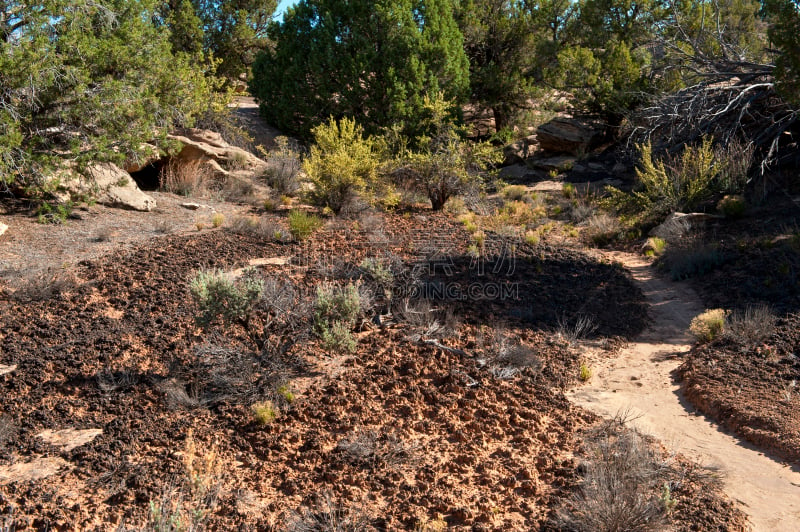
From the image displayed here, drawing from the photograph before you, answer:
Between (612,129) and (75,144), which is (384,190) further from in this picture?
(612,129)

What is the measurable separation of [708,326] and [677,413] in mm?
1550

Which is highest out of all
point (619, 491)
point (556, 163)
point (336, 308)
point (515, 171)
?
point (556, 163)

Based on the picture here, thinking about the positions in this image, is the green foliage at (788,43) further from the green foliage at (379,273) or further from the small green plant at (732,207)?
the green foliage at (379,273)

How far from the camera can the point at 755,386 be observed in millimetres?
5160

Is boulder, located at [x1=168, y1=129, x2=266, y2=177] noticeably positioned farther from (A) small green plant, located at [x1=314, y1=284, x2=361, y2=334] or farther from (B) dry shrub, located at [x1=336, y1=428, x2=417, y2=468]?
(B) dry shrub, located at [x1=336, y1=428, x2=417, y2=468]

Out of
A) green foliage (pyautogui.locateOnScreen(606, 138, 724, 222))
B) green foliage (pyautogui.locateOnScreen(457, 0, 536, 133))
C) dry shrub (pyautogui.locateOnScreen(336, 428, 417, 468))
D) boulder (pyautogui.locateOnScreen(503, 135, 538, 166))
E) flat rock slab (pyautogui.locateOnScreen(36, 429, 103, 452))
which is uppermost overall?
green foliage (pyautogui.locateOnScreen(457, 0, 536, 133))

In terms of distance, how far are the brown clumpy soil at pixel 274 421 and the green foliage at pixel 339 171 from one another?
141 inches

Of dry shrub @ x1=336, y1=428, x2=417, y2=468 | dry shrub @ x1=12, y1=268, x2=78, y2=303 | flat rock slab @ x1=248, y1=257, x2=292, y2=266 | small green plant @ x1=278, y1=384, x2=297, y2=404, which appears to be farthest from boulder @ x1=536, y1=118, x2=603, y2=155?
dry shrub @ x1=336, y1=428, x2=417, y2=468

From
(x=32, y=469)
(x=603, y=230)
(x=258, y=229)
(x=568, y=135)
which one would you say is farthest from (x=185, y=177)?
(x=568, y=135)

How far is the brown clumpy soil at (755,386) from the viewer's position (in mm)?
4488

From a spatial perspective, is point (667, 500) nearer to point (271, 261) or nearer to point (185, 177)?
point (271, 261)

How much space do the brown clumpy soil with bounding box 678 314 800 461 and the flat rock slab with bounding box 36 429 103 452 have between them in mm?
4800

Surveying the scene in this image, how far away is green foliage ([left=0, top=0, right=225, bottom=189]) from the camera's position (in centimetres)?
751

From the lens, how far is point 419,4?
1440cm
